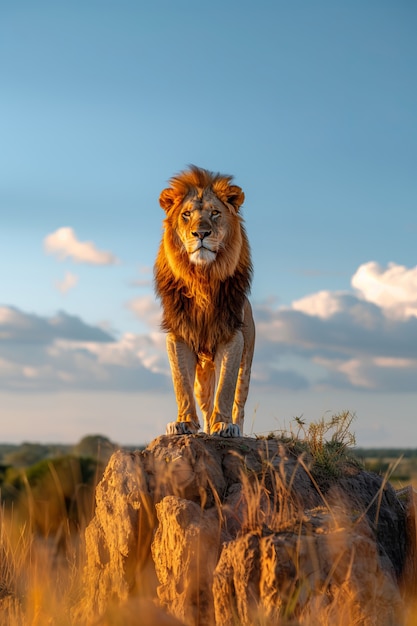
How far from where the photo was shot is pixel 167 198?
9.95 metres

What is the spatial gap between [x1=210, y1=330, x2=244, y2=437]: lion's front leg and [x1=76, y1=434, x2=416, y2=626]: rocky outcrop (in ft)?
0.91

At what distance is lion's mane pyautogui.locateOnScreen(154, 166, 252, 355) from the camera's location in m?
9.74

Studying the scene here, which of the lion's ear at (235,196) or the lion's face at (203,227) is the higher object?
the lion's ear at (235,196)

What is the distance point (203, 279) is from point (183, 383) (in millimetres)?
1258

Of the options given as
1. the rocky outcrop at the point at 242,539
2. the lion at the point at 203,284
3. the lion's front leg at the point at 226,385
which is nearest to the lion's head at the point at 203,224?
the lion at the point at 203,284

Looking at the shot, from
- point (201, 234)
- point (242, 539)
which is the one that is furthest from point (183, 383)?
point (242, 539)

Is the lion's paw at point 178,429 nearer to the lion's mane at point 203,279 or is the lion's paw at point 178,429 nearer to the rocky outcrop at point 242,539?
the rocky outcrop at point 242,539

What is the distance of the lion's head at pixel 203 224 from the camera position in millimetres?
9492

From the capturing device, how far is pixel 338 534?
6.85 metres

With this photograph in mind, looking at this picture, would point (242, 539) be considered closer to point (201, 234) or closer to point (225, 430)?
point (225, 430)

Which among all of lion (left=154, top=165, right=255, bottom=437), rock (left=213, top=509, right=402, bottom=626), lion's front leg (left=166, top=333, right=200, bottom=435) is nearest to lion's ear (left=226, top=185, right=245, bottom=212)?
lion (left=154, top=165, right=255, bottom=437)

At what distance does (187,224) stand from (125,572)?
155 inches

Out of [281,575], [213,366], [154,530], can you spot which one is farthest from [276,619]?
[213,366]

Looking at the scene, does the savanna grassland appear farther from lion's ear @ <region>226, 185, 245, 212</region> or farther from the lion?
lion's ear @ <region>226, 185, 245, 212</region>
